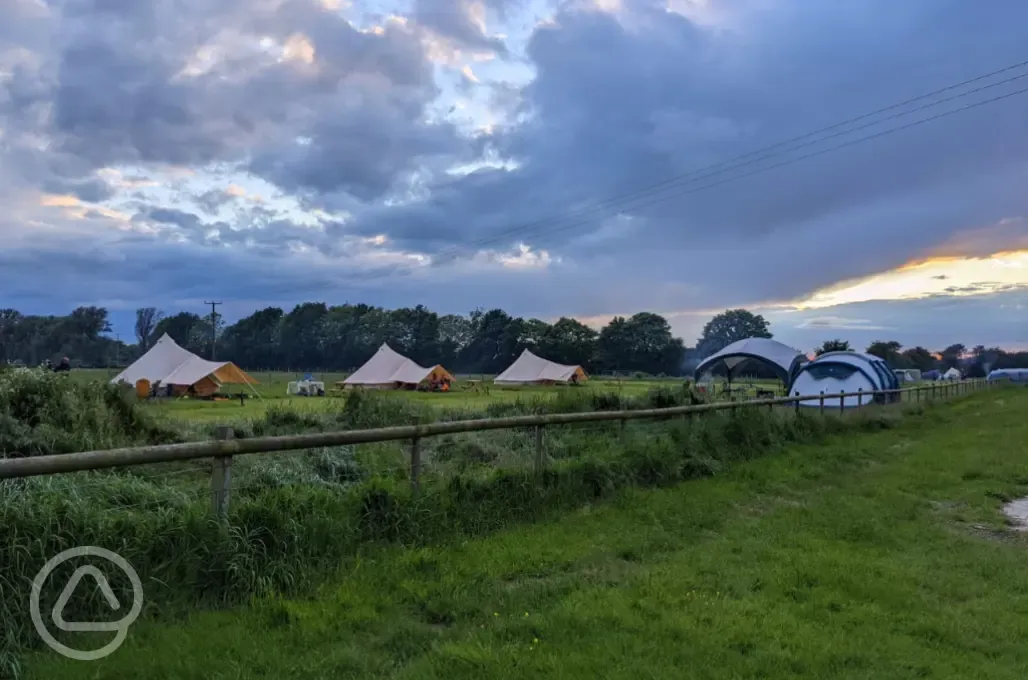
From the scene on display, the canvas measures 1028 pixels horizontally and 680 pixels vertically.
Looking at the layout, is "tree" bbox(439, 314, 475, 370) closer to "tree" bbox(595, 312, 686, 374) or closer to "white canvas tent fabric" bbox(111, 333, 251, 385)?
"tree" bbox(595, 312, 686, 374)

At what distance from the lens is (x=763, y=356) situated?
88.9ft

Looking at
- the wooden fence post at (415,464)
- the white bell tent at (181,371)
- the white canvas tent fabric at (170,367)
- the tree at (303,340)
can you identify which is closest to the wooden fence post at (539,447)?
the wooden fence post at (415,464)

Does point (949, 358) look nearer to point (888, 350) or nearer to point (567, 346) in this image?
point (888, 350)

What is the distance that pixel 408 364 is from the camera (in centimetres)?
4403

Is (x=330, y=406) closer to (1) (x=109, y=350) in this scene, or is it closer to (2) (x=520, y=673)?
(2) (x=520, y=673)

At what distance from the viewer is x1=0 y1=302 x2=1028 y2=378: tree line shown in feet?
304

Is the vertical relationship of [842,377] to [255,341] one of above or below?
below

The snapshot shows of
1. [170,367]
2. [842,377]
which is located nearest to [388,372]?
[170,367]

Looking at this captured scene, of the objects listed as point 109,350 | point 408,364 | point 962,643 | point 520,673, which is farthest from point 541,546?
point 109,350

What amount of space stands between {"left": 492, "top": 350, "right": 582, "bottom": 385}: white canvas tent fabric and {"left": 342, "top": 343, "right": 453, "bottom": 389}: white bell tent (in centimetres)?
1064

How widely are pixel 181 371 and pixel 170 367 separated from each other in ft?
8.37

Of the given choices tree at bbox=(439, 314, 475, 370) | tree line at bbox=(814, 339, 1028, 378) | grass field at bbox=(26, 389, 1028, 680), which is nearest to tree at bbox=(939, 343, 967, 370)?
tree line at bbox=(814, 339, 1028, 378)

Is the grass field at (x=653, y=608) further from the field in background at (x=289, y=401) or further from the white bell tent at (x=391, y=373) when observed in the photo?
the white bell tent at (x=391, y=373)

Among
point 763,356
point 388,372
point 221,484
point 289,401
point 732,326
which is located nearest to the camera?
point 221,484
